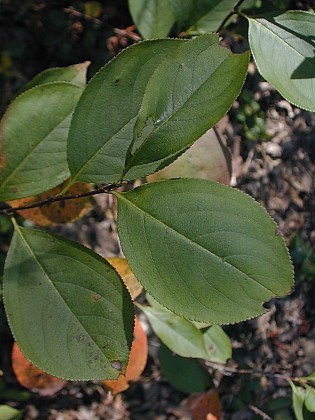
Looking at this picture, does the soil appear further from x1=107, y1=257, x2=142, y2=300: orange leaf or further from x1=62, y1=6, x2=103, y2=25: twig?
x1=107, y1=257, x2=142, y2=300: orange leaf

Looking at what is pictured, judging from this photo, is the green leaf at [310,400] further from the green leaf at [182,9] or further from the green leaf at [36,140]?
the green leaf at [182,9]

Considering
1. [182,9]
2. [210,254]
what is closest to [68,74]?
[182,9]

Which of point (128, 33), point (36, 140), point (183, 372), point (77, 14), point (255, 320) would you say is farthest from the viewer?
point (255, 320)

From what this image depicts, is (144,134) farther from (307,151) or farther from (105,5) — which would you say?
(307,151)

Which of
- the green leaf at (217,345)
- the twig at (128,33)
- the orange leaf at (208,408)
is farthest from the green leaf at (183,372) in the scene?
the twig at (128,33)

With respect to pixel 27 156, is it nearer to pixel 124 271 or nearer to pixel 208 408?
pixel 124 271

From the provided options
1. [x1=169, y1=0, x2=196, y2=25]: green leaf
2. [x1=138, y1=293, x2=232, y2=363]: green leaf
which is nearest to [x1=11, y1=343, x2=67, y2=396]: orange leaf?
[x1=138, y1=293, x2=232, y2=363]: green leaf
